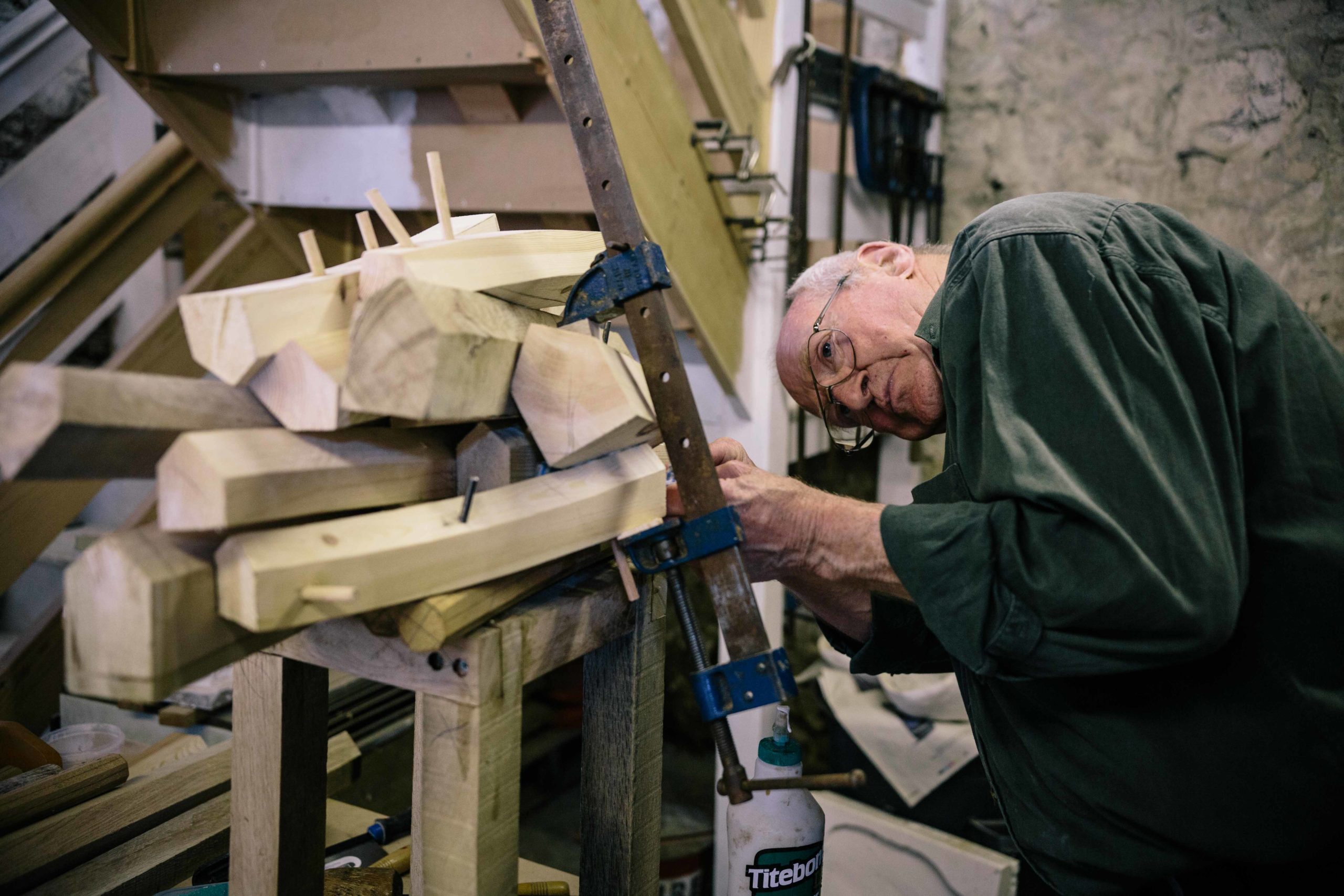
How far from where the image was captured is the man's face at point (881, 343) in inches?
68.9

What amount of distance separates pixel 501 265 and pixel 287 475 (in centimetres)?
40

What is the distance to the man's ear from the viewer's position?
1835 millimetres

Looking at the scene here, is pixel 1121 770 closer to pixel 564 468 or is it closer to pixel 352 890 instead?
pixel 564 468

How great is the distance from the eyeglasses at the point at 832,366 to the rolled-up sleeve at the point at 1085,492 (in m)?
0.51

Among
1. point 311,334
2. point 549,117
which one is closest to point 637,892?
point 311,334


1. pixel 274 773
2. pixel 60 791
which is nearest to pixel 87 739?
pixel 60 791

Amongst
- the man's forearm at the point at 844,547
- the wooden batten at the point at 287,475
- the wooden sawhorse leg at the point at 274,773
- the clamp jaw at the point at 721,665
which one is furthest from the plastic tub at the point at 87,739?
the man's forearm at the point at 844,547

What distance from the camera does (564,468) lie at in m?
1.17

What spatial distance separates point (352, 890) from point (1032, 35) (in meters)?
3.94

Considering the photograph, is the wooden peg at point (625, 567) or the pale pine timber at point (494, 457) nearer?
the pale pine timber at point (494, 457)

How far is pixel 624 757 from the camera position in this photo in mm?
1307

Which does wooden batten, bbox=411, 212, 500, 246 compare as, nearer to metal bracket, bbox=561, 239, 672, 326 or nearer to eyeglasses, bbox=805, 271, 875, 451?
metal bracket, bbox=561, 239, 672, 326

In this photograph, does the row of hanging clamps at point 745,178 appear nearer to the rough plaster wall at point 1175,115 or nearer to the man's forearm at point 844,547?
the man's forearm at point 844,547

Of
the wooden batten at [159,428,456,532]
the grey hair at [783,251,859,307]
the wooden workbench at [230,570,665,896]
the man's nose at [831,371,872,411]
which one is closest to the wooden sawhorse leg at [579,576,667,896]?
the wooden workbench at [230,570,665,896]
